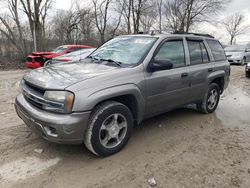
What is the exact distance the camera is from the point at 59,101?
2629 mm

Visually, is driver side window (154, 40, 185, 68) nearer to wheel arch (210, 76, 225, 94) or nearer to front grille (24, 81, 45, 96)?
wheel arch (210, 76, 225, 94)

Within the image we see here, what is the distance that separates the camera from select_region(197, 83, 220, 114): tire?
4895mm

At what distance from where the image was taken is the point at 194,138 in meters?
3.80

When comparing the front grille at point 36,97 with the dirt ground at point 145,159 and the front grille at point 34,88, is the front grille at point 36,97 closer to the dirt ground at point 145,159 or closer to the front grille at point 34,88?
the front grille at point 34,88

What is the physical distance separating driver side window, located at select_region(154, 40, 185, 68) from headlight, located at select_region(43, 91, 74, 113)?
1.61m

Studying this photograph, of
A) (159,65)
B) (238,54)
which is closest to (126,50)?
(159,65)

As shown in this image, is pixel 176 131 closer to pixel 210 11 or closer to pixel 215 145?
pixel 215 145

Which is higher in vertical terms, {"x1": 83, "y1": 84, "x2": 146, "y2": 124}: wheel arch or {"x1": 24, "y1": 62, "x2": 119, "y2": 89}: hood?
{"x1": 24, "y1": 62, "x2": 119, "y2": 89}: hood

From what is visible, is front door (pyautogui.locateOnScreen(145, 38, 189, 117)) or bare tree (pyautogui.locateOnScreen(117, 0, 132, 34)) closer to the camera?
front door (pyautogui.locateOnScreen(145, 38, 189, 117))

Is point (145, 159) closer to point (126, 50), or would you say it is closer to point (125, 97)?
point (125, 97)

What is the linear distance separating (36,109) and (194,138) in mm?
2621

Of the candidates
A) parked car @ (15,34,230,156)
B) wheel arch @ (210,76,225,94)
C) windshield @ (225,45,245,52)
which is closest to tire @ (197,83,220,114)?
wheel arch @ (210,76,225,94)

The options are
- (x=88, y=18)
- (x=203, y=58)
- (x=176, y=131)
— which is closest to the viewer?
(x=176, y=131)

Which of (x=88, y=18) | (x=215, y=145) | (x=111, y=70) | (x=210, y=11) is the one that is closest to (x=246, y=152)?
(x=215, y=145)
